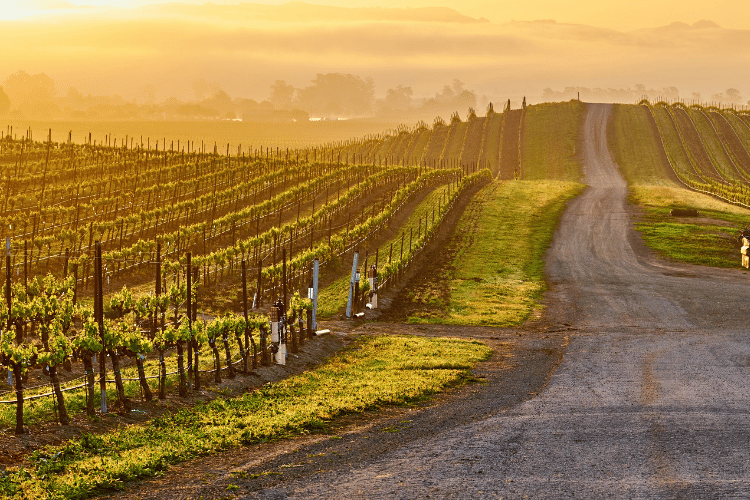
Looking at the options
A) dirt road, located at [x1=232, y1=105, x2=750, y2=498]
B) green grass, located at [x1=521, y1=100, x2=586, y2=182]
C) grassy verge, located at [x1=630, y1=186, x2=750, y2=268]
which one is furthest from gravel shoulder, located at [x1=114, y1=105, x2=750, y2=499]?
green grass, located at [x1=521, y1=100, x2=586, y2=182]

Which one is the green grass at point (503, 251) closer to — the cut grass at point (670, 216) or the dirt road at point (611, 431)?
the dirt road at point (611, 431)

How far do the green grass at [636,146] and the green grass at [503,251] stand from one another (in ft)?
66.5

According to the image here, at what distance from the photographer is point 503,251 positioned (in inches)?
2719

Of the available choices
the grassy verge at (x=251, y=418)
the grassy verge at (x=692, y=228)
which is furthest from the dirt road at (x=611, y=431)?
the grassy verge at (x=692, y=228)

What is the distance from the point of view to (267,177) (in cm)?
9569

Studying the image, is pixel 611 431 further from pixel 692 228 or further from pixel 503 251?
pixel 692 228

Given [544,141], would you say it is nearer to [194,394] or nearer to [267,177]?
[267,177]

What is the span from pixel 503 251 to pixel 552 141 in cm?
8809

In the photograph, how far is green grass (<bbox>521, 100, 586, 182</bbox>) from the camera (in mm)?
129625

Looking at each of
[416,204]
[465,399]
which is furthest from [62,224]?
[465,399]

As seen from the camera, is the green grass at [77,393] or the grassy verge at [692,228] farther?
the grassy verge at [692,228]

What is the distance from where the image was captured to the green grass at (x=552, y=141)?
130m

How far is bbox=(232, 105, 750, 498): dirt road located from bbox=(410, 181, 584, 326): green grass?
4441 millimetres

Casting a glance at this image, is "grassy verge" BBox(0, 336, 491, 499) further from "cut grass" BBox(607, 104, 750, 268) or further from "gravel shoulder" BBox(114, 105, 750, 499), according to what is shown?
"cut grass" BBox(607, 104, 750, 268)
